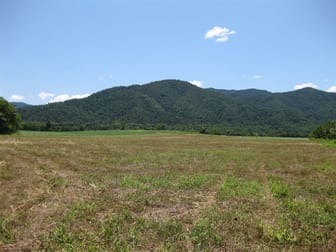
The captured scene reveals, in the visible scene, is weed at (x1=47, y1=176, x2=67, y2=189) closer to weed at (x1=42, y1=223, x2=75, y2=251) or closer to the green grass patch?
weed at (x1=42, y1=223, x2=75, y2=251)

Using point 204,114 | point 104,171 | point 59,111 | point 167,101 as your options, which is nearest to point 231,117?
point 204,114

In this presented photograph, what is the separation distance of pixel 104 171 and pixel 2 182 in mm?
4535

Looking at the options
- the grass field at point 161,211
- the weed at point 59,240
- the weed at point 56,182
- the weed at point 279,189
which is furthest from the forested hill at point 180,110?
the weed at point 59,240

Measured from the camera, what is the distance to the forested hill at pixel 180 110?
466 ft

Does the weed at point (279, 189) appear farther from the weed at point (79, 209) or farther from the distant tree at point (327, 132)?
the distant tree at point (327, 132)

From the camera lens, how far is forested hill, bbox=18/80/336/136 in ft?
466

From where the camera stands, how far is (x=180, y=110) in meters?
176

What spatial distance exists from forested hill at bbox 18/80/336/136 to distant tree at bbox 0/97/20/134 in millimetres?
84433

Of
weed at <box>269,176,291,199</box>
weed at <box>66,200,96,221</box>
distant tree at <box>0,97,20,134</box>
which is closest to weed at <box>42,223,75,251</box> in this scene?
weed at <box>66,200,96,221</box>

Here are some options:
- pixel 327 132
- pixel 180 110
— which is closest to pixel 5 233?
pixel 327 132

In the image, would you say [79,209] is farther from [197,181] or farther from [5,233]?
[197,181]

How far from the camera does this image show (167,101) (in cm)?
18662

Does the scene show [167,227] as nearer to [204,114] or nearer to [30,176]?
[30,176]

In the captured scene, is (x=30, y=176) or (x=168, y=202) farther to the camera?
(x=30, y=176)
